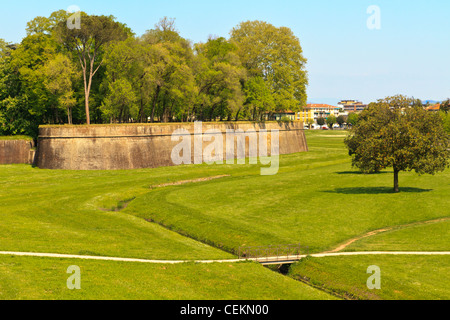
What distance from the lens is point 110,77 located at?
287ft

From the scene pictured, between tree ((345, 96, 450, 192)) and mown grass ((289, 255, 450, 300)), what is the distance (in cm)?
2275

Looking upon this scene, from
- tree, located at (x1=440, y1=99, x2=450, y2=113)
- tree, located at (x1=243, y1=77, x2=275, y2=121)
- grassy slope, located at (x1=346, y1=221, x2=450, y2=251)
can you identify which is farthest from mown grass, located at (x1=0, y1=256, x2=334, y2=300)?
tree, located at (x1=440, y1=99, x2=450, y2=113)

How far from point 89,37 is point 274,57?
47.3 metres

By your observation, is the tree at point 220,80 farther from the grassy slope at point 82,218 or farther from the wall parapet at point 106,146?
the grassy slope at point 82,218

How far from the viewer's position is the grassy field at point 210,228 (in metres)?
29.2

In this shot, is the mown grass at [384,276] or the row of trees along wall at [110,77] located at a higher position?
the row of trees along wall at [110,77]

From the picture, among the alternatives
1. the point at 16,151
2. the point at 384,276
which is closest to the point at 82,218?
the point at 384,276

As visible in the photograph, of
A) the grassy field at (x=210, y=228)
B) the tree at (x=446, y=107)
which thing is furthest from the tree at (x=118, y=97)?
the tree at (x=446, y=107)

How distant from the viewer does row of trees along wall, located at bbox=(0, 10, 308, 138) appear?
84250 millimetres

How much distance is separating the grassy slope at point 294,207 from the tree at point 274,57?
142 feet

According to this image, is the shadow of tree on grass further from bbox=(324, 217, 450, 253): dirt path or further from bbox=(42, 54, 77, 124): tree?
bbox=(42, 54, 77, 124): tree

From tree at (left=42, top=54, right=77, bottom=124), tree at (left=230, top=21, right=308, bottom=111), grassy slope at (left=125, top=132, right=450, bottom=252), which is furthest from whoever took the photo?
tree at (left=230, top=21, right=308, bottom=111)

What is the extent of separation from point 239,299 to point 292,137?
91693 mm
